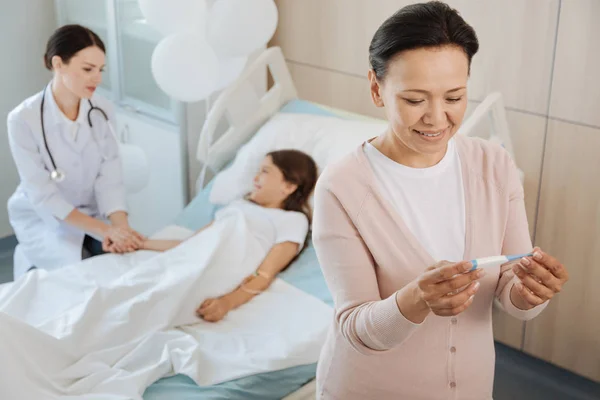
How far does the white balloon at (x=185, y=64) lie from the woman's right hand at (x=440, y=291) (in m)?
1.62

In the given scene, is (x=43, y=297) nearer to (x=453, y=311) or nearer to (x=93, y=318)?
(x=93, y=318)

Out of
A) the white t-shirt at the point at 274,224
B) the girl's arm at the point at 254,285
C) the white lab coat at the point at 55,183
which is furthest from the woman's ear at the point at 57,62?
the girl's arm at the point at 254,285

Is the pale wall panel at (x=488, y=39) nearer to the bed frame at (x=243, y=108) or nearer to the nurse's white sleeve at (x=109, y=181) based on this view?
the bed frame at (x=243, y=108)

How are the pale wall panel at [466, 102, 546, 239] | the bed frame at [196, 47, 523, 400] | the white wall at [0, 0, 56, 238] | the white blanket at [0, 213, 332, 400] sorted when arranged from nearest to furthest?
the white blanket at [0, 213, 332, 400]
the pale wall panel at [466, 102, 546, 239]
the bed frame at [196, 47, 523, 400]
the white wall at [0, 0, 56, 238]

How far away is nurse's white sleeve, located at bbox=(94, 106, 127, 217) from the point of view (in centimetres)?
284

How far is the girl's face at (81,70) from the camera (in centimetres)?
261

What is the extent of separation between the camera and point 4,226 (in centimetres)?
387

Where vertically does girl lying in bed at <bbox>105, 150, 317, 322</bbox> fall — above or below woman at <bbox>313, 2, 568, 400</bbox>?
below

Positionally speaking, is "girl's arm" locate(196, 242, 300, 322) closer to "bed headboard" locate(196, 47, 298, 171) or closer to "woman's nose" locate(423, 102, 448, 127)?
"bed headboard" locate(196, 47, 298, 171)

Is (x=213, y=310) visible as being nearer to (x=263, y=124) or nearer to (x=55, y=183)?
(x=55, y=183)

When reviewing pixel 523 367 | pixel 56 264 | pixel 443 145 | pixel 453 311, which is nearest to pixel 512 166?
pixel 443 145

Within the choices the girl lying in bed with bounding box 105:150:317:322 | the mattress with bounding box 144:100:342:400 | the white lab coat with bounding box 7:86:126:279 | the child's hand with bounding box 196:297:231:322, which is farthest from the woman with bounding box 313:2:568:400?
the white lab coat with bounding box 7:86:126:279

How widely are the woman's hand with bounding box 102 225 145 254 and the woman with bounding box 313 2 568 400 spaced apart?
1.42 m

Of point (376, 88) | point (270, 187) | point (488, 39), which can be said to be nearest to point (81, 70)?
point (270, 187)
